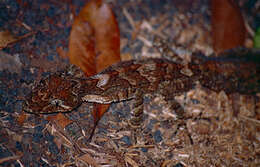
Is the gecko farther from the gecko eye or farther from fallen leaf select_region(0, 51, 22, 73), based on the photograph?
fallen leaf select_region(0, 51, 22, 73)

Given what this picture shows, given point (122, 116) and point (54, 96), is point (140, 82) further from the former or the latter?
point (54, 96)

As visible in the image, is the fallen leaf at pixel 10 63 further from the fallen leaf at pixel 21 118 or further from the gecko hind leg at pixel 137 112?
the gecko hind leg at pixel 137 112

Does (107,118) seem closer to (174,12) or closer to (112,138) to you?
(112,138)

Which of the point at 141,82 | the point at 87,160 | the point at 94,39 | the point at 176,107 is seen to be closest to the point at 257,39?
the point at 176,107

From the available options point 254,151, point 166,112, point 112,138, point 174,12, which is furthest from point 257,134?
point 174,12

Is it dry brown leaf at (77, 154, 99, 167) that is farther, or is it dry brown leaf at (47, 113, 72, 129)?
dry brown leaf at (47, 113, 72, 129)

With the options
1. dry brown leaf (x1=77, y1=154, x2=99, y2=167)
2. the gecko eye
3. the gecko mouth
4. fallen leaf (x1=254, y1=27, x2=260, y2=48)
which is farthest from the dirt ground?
fallen leaf (x1=254, y1=27, x2=260, y2=48)
